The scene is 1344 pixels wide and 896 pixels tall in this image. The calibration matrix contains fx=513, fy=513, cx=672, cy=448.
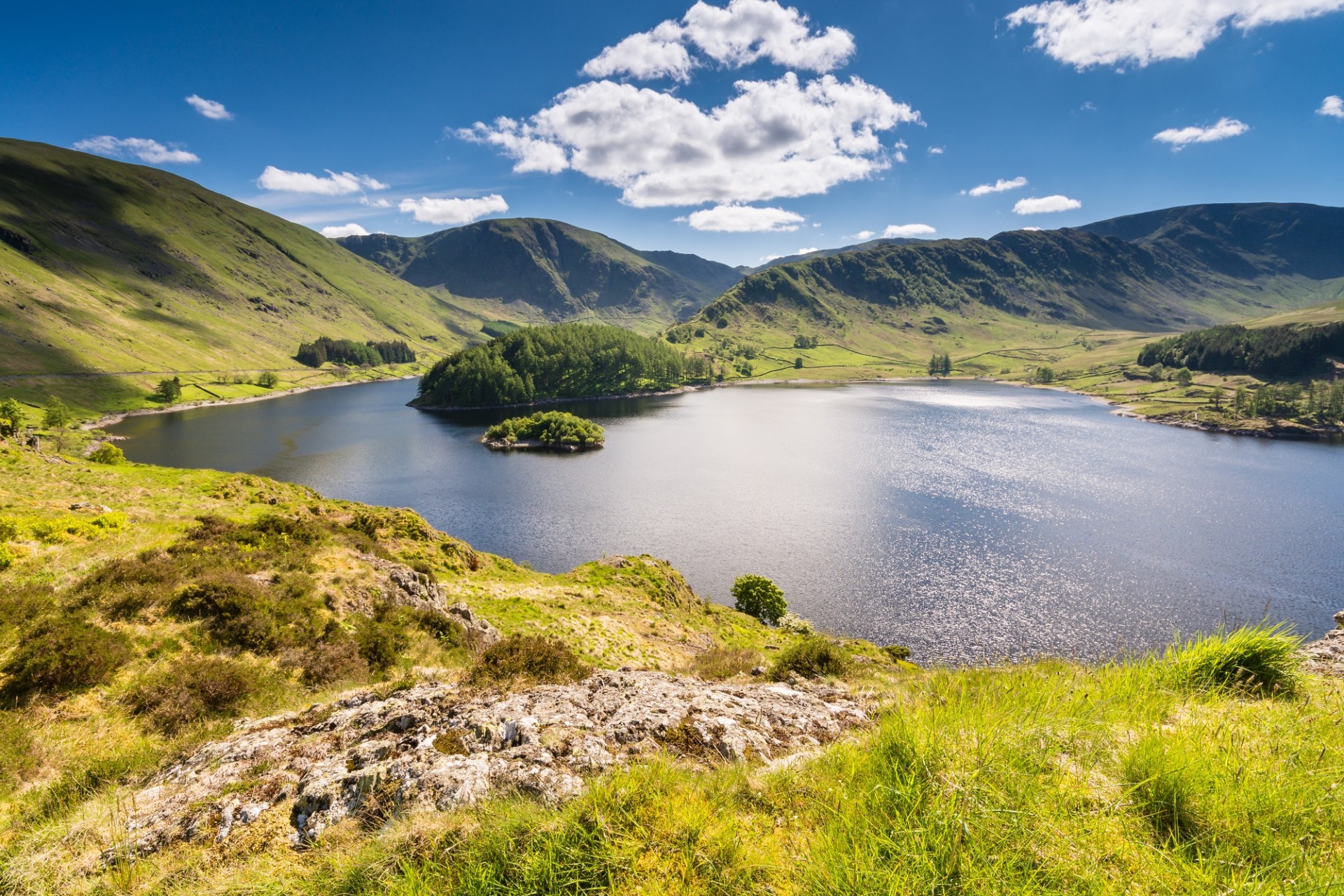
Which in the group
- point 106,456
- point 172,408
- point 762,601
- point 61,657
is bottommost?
point 762,601

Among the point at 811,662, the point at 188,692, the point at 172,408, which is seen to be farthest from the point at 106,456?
the point at 172,408

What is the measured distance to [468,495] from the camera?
8100cm

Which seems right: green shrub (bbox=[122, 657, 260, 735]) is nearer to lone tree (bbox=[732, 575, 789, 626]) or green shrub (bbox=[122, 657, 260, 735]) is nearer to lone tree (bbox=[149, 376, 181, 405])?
lone tree (bbox=[732, 575, 789, 626])

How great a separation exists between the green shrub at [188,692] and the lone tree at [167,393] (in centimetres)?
20198

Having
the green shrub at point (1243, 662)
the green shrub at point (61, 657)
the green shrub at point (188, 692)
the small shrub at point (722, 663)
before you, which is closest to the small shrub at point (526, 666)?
the small shrub at point (722, 663)

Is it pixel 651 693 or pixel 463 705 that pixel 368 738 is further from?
pixel 651 693

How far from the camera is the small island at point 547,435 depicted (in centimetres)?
11575

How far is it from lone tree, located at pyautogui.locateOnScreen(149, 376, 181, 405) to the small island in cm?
11632

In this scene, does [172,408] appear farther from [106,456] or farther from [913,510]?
[913,510]

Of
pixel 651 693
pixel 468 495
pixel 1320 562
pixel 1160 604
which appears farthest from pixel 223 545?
pixel 1320 562

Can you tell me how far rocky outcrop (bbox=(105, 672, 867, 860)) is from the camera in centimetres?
616

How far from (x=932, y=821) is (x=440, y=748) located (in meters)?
7.07

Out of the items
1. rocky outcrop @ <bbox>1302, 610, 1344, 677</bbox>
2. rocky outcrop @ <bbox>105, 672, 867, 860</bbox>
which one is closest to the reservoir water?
rocky outcrop @ <bbox>1302, 610, 1344, 677</bbox>

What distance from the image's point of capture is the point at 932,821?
331 centimetres
